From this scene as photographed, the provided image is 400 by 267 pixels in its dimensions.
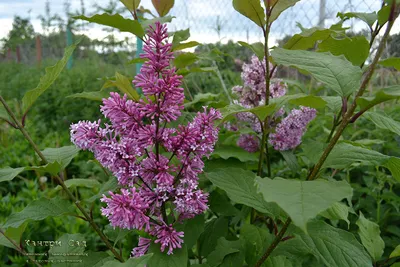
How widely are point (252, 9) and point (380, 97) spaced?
1.35 ft

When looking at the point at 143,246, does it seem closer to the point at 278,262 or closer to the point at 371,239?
the point at 278,262

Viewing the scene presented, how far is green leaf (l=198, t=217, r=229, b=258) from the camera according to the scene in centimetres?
136

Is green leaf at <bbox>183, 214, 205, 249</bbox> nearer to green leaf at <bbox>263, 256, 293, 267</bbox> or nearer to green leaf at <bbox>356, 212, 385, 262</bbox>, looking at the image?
green leaf at <bbox>263, 256, 293, 267</bbox>

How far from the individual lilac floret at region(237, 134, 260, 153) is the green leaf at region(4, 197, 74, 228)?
669 millimetres

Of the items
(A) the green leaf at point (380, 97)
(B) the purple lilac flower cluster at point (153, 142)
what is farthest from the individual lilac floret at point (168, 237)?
(A) the green leaf at point (380, 97)

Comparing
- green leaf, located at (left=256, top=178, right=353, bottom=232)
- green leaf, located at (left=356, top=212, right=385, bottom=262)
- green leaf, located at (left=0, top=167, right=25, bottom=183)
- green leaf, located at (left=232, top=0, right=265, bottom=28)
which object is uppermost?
green leaf, located at (left=232, top=0, right=265, bottom=28)

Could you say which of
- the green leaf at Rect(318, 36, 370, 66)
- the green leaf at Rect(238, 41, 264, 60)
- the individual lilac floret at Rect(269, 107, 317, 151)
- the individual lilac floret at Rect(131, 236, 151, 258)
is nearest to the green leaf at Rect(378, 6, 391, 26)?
the green leaf at Rect(318, 36, 370, 66)

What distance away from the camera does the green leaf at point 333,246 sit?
0.97 meters

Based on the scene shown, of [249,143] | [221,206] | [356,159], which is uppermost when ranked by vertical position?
[356,159]

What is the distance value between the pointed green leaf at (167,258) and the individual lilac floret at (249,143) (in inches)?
23.3

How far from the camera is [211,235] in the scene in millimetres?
1373

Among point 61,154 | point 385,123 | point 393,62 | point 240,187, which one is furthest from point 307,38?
point 61,154

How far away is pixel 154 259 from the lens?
102 cm

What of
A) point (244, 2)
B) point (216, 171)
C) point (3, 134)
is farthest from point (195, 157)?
point (3, 134)
